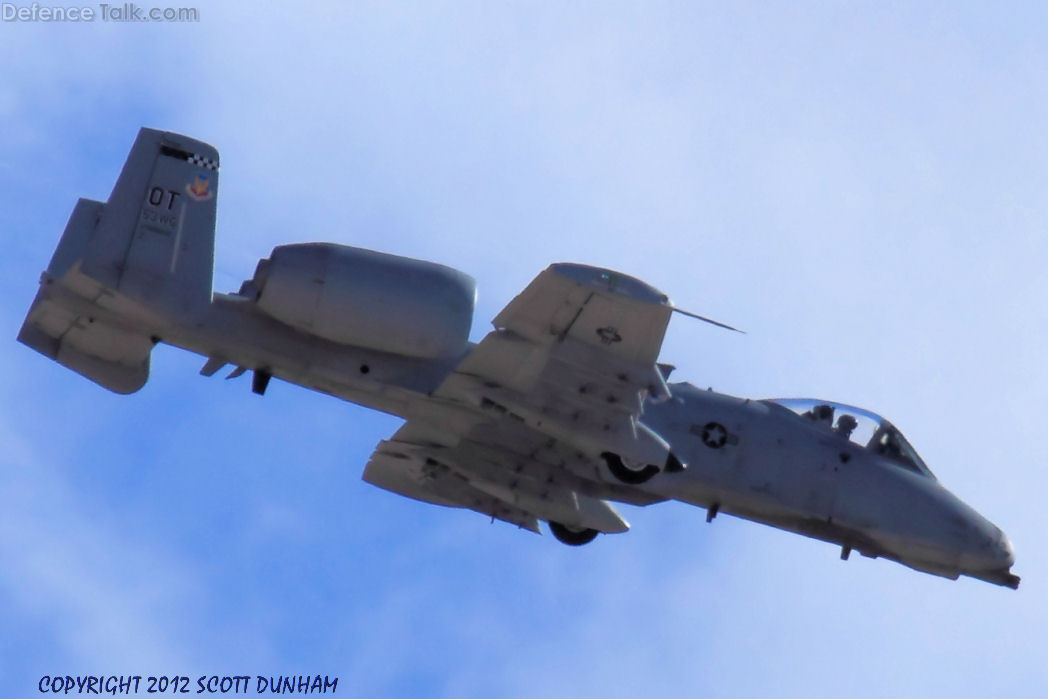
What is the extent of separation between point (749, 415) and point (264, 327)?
6.77 meters

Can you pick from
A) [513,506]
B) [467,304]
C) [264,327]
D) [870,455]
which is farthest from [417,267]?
[870,455]

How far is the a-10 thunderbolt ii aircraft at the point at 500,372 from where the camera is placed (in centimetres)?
1862

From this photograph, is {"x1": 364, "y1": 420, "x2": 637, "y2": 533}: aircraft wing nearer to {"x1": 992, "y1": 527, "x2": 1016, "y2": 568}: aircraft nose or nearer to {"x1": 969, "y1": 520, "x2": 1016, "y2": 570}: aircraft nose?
{"x1": 969, "y1": 520, "x2": 1016, "y2": 570}: aircraft nose

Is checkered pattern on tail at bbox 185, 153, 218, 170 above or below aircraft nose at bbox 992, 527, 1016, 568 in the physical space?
above

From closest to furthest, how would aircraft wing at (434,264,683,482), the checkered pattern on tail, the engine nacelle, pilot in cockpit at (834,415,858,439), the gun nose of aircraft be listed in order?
aircraft wing at (434,264,683,482), the engine nacelle, the checkered pattern on tail, the gun nose of aircraft, pilot in cockpit at (834,415,858,439)

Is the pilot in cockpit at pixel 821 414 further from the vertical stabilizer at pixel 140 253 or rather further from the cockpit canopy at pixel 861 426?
the vertical stabilizer at pixel 140 253

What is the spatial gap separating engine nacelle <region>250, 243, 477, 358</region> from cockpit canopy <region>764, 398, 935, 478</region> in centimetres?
555

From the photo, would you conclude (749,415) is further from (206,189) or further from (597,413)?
(206,189)

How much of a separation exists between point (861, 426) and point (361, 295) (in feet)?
25.6

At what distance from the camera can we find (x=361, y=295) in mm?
18641

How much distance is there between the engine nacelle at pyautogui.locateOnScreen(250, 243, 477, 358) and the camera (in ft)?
61.0

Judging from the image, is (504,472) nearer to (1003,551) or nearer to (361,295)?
(361,295)

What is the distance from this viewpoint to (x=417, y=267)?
18875mm

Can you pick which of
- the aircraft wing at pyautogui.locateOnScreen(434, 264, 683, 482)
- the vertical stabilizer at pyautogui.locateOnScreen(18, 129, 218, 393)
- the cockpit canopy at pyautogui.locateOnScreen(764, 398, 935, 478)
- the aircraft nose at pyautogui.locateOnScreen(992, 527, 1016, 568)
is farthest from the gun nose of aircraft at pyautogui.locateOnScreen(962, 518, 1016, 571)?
the vertical stabilizer at pyautogui.locateOnScreen(18, 129, 218, 393)
